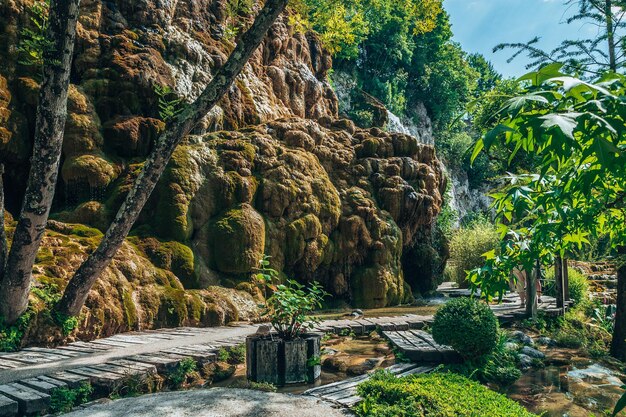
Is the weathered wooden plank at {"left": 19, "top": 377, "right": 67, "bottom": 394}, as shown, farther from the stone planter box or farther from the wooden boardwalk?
the stone planter box

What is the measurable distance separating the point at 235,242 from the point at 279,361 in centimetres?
793

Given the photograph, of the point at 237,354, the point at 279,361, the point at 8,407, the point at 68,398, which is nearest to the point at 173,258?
the point at 237,354

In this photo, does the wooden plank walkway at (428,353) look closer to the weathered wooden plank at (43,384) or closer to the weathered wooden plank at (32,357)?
the weathered wooden plank at (43,384)

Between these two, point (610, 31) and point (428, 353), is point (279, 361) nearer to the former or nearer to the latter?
point (428, 353)

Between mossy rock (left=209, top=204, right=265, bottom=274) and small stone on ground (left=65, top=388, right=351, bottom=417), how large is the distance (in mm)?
8851

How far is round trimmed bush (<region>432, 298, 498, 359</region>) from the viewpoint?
27.3 ft

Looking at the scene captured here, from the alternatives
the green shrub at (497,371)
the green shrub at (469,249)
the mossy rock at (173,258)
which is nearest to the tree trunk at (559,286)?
the green shrub at (497,371)

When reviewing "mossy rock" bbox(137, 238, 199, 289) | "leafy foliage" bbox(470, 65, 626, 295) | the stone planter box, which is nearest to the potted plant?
the stone planter box

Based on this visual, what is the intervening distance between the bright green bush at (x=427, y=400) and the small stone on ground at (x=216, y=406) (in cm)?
51

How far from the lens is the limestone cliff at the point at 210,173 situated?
1341 cm

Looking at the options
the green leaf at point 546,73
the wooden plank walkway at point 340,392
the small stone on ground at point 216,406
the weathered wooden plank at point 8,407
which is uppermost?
the green leaf at point 546,73

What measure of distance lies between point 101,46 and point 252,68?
792 centimetres

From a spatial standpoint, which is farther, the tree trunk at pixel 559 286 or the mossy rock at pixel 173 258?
the tree trunk at pixel 559 286

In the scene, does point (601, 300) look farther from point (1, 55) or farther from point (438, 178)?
point (1, 55)
